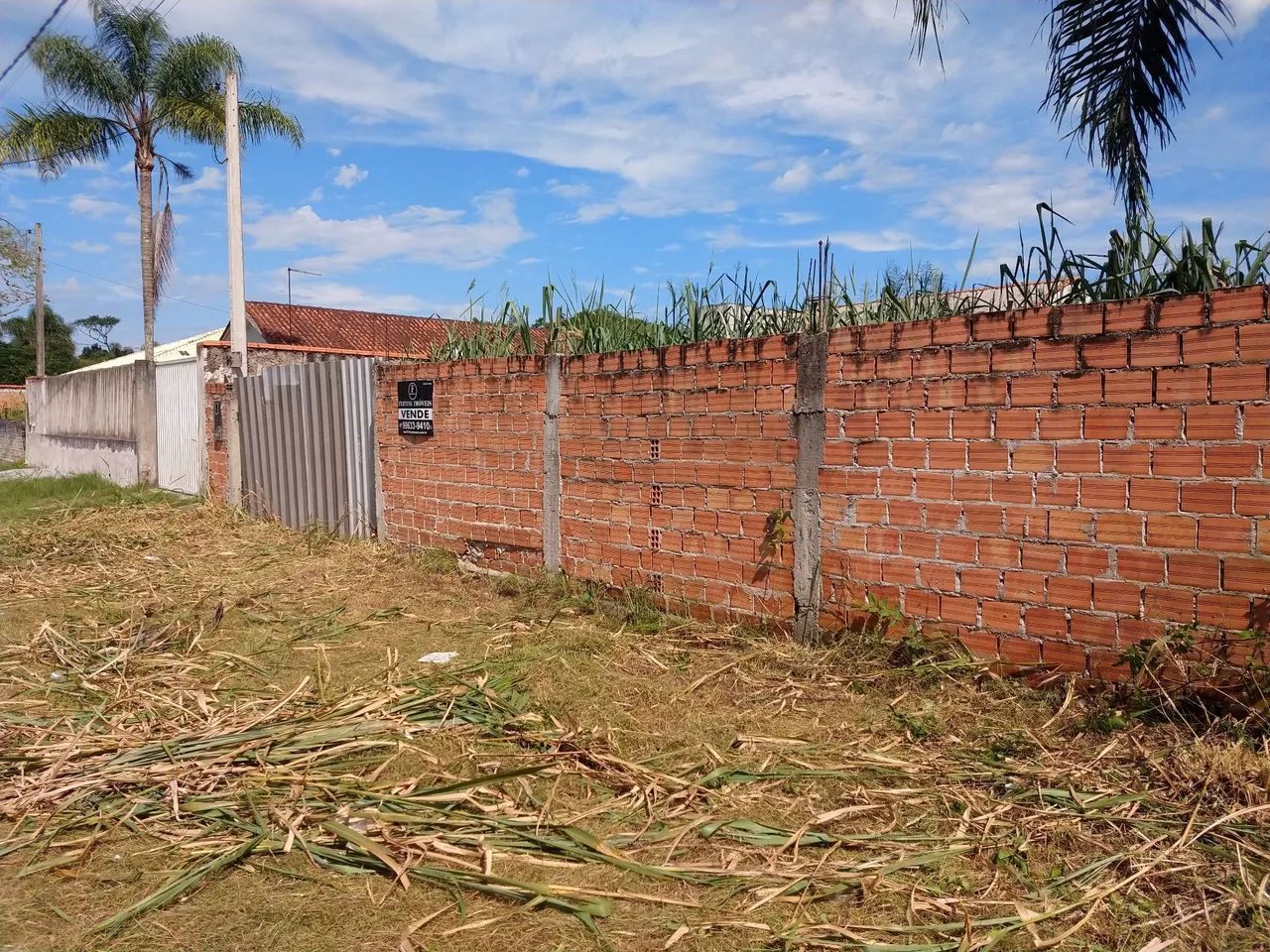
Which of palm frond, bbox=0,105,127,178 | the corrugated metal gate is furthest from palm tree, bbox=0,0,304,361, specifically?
the corrugated metal gate

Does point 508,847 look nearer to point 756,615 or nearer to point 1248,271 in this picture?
point 756,615

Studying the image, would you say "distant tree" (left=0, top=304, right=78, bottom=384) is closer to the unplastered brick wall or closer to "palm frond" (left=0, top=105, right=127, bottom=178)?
"palm frond" (left=0, top=105, right=127, bottom=178)

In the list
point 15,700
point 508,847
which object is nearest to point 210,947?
point 508,847

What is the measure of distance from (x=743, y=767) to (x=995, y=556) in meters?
1.54

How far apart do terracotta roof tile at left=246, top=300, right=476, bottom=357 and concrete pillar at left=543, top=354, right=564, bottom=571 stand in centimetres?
1561

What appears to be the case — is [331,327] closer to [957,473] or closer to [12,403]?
[12,403]

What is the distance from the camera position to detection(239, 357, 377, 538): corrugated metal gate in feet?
28.1

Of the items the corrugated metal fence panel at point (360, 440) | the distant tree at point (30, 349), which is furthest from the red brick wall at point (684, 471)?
the distant tree at point (30, 349)

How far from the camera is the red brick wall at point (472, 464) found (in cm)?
675

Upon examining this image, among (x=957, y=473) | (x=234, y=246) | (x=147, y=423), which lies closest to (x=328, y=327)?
(x=147, y=423)

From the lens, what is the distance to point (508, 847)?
2.98m

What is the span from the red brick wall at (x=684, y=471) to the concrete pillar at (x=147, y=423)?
9724 mm

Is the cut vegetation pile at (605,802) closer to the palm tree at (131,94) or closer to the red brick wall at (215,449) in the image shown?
the red brick wall at (215,449)

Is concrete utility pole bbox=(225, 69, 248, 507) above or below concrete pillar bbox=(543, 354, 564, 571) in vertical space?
above
